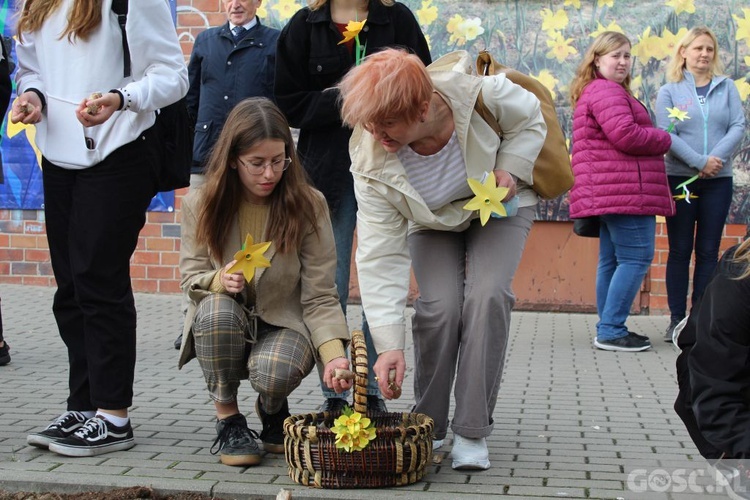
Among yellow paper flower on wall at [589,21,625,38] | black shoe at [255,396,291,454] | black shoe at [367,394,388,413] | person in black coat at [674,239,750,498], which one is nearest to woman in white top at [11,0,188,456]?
black shoe at [255,396,291,454]

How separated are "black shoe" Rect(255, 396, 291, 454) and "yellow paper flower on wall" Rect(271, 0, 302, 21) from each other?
15.4 ft

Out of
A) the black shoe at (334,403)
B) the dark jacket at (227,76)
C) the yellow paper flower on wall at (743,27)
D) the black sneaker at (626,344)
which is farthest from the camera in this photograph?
the yellow paper flower on wall at (743,27)

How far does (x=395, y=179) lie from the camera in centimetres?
378

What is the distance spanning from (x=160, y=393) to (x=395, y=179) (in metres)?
2.10

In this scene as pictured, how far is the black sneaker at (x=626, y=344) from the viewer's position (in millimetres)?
6797

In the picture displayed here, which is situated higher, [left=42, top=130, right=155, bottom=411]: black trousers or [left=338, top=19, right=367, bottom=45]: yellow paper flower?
[left=338, top=19, right=367, bottom=45]: yellow paper flower

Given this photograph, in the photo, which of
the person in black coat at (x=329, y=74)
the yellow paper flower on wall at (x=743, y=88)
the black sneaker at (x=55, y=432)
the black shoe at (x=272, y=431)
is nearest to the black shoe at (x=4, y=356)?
the black sneaker at (x=55, y=432)

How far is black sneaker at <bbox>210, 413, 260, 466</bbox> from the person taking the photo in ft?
12.8

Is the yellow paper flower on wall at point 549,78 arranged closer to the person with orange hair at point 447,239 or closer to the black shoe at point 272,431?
the person with orange hair at point 447,239

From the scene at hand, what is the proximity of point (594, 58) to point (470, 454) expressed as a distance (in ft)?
12.0

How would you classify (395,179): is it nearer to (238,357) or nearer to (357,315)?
(238,357)

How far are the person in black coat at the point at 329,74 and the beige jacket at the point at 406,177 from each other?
73 cm

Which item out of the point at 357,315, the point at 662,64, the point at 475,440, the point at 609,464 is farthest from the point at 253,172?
the point at 662,64

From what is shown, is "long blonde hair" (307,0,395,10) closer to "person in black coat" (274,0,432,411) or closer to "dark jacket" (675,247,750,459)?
"person in black coat" (274,0,432,411)
